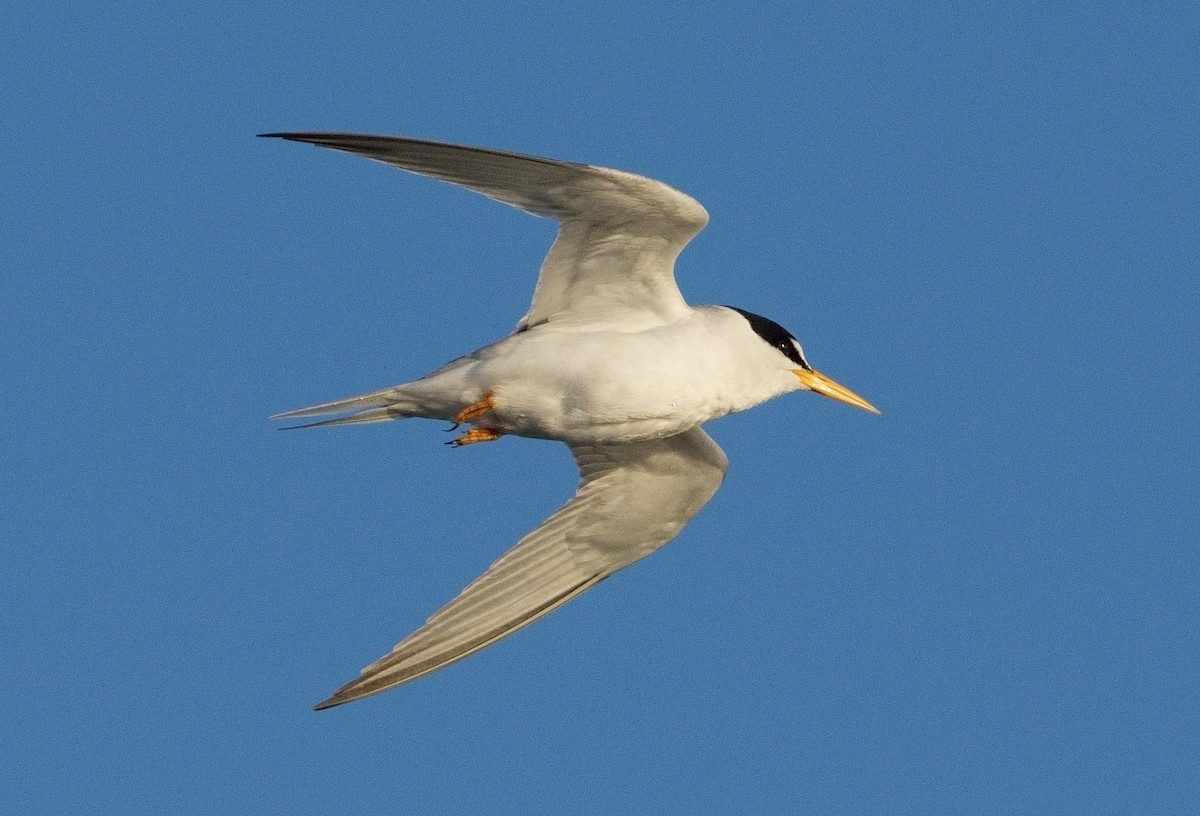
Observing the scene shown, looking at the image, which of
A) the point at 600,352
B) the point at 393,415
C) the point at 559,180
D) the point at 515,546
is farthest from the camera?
the point at 515,546

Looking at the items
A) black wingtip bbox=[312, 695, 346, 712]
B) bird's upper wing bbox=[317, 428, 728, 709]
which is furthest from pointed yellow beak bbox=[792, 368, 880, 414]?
black wingtip bbox=[312, 695, 346, 712]

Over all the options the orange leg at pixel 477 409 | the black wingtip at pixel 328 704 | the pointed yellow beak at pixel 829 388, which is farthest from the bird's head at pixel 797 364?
the black wingtip at pixel 328 704

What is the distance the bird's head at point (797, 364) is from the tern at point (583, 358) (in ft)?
0.03

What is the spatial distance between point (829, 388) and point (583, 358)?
1.81 meters

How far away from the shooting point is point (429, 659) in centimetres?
1036

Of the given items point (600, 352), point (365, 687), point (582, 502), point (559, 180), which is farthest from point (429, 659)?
point (559, 180)

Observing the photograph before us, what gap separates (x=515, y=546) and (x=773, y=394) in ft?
6.65

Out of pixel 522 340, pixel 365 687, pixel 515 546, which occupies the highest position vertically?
pixel 522 340

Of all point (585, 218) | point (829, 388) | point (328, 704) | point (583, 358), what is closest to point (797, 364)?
point (829, 388)

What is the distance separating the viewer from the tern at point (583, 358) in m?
8.89

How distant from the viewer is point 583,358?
942 cm

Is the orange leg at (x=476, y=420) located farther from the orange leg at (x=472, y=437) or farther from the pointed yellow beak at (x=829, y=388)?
the pointed yellow beak at (x=829, y=388)

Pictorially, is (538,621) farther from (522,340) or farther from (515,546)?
(522,340)

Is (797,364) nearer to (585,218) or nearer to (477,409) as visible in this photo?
(585,218)
